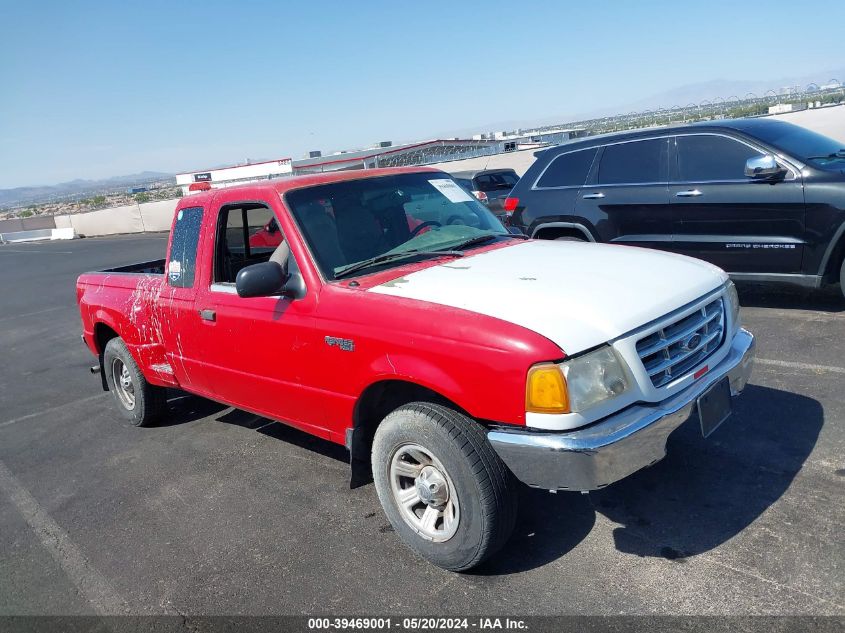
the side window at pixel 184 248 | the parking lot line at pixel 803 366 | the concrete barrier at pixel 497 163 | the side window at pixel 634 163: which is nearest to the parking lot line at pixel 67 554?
the side window at pixel 184 248

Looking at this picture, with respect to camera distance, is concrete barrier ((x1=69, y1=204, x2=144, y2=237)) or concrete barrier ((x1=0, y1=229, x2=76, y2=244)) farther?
concrete barrier ((x1=0, y1=229, x2=76, y2=244))

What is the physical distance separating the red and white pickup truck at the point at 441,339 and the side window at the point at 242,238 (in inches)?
0.7

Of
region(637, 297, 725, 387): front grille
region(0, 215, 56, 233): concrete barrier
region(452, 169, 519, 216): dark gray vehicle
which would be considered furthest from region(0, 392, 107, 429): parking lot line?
region(0, 215, 56, 233): concrete barrier

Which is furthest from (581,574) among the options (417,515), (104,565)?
(104,565)

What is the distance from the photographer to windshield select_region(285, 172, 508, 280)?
389 cm

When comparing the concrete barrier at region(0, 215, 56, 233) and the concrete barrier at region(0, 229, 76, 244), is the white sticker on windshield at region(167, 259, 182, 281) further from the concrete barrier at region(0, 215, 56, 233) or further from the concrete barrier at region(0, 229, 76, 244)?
the concrete barrier at region(0, 215, 56, 233)

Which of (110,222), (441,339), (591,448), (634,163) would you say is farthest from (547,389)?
(110,222)

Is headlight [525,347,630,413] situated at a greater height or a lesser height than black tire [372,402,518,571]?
greater

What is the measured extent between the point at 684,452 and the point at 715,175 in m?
3.81

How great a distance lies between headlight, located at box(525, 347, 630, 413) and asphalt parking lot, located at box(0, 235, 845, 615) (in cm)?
86

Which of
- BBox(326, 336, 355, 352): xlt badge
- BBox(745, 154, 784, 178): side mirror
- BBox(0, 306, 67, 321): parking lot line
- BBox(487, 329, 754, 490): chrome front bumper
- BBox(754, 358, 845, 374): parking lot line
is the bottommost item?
BBox(754, 358, 845, 374): parking lot line

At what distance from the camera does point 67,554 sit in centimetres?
389

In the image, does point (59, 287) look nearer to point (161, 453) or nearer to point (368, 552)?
point (161, 453)

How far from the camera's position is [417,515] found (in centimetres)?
341
